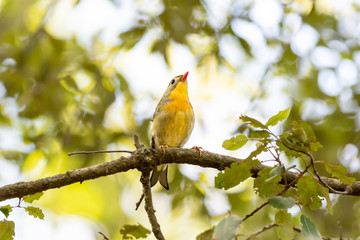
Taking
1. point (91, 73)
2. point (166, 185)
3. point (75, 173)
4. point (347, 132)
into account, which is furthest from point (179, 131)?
point (75, 173)

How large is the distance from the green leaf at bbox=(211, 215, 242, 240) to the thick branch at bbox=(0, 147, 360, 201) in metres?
1.00

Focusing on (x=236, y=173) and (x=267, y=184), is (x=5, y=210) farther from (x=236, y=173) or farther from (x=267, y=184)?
(x=267, y=184)

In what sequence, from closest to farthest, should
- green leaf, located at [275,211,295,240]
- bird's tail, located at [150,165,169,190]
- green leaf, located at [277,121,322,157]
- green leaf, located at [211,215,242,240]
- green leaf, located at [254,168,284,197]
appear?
green leaf, located at [211,215,242,240] → green leaf, located at [277,121,322,157] → green leaf, located at [254,168,284,197] → green leaf, located at [275,211,295,240] → bird's tail, located at [150,165,169,190]

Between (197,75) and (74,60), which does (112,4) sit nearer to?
(74,60)

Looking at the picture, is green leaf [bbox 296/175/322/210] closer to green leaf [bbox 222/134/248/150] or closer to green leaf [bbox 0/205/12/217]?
green leaf [bbox 222/134/248/150]

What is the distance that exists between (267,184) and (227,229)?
41 cm

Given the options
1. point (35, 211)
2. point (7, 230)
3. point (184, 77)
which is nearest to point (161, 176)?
point (184, 77)

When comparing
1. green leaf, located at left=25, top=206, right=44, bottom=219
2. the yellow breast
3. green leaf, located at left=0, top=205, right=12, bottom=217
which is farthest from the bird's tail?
green leaf, located at left=0, top=205, right=12, bottom=217

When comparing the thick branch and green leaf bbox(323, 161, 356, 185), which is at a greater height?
the thick branch

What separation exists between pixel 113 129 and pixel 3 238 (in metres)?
3.07

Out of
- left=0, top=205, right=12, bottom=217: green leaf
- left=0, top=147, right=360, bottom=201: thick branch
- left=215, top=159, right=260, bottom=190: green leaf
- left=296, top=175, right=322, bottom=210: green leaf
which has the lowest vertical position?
left=296, top=175, right=322, bottom=210: green leaf

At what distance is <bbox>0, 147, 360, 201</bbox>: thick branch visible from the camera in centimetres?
A: 261

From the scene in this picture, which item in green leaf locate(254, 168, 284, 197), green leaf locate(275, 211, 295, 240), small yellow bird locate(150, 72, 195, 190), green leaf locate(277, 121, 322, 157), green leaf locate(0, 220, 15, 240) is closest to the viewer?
green leaf locate(277, 121, 322, 157)

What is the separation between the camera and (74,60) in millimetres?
5785
